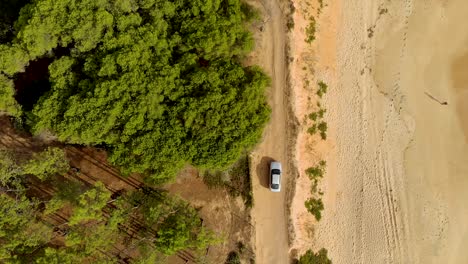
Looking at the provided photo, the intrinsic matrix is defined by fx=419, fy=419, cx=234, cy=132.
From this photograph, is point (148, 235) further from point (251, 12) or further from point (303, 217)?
point (251, 12)

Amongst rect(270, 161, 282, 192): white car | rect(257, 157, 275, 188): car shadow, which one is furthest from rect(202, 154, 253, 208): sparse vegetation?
rect(270, 161, 282, 192): white car

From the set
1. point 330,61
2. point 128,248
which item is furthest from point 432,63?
point 128,248

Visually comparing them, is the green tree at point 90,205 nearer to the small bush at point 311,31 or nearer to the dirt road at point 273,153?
the dirt road at point 273,153

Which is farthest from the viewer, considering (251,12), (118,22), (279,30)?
(279,30)

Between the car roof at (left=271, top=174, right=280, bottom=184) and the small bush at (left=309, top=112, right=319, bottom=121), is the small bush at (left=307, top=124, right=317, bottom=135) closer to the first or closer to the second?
the small bush at (left=309, top=112, right=319, bottom=121)

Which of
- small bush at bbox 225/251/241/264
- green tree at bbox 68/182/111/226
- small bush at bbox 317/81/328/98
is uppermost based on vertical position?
small bush at bbox 317/81/328/98

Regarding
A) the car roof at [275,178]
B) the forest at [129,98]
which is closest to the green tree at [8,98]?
the forest at [129,98]

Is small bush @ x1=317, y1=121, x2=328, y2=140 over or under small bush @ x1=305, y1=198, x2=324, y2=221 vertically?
over
